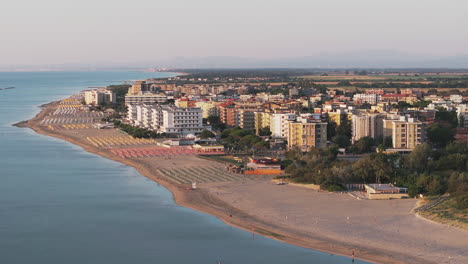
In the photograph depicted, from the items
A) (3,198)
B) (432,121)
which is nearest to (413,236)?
(3,198)

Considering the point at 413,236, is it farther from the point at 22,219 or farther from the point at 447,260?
the point at 22,219

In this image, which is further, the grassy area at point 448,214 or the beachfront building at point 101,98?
the beachfront building at point 101,98

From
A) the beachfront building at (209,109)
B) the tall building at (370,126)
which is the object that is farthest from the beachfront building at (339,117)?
the beachfront building at (209,109)

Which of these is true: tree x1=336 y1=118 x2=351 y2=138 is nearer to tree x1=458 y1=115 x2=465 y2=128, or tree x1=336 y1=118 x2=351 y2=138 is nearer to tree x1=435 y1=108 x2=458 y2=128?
tree x1=435 y1=108 x2=458 y2=128

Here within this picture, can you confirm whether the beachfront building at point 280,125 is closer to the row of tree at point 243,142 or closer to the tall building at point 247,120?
the row of tree at point 243,142

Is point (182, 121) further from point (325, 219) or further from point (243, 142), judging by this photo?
point (325, 219)
